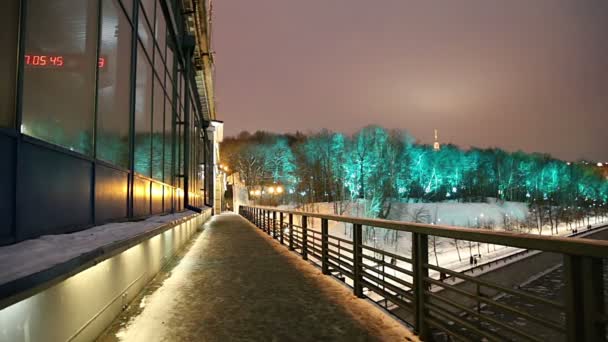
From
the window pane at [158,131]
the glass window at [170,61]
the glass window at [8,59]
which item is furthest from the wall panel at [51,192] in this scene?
the glass window at [170,61]

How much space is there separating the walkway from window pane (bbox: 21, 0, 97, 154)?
2.18m

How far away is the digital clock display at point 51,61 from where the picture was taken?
3417 millimetres

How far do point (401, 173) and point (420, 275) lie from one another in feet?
178

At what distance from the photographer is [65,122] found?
4152 mm

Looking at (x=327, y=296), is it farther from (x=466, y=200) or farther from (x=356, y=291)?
(x=466, y=200)

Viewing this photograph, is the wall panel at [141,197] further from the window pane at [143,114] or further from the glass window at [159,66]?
the glass window at [159,66]

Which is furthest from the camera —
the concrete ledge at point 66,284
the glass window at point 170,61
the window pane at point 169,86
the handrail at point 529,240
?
the glass window at point 170,61

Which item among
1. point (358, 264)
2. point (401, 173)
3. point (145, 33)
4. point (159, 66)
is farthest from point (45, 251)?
point (401, 173)

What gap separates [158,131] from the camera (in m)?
10.1

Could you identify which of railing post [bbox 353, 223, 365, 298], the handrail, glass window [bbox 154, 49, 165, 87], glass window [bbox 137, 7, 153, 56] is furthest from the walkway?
glass window [bbox 154, 49, 165, 87]

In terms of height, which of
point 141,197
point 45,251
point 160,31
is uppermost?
point 160,31

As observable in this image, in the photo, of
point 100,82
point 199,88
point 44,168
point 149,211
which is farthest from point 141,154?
point 199,88

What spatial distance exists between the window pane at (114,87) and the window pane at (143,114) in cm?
76

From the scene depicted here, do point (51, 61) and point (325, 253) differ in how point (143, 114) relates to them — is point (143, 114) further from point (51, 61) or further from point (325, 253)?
point (325, 253)
